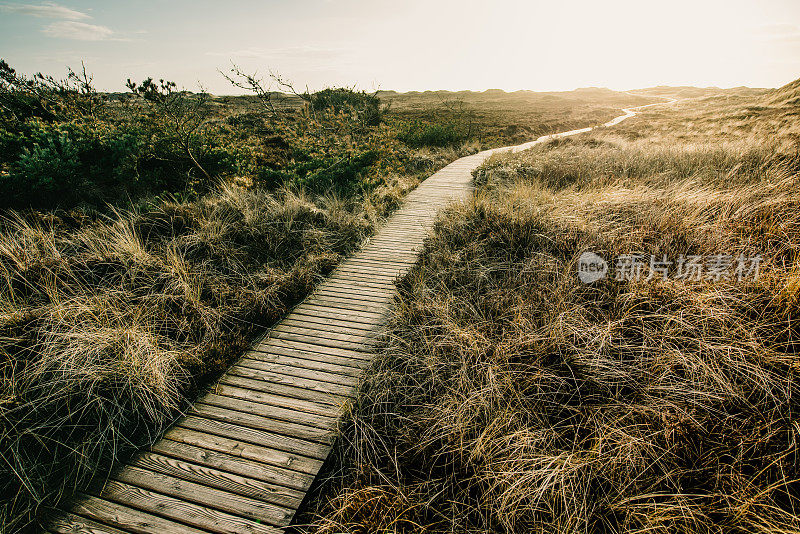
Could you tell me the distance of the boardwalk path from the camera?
2.26m

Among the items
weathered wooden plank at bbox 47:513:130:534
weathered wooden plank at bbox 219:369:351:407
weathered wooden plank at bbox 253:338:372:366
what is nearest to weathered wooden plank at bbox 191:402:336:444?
weathered wooden plank at bbox 219:369:351:407

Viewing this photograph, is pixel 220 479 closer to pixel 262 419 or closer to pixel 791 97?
pixel 262 419

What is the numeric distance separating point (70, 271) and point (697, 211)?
884 cm

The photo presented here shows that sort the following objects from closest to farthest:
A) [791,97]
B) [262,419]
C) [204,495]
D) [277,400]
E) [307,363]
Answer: [204,495]
[262,419]
[277,400]
[307,363]
[791,97]

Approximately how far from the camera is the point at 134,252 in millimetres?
4570

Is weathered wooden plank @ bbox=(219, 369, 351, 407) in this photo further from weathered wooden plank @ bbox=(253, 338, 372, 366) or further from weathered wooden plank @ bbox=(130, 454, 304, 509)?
weathered wooden plank @ bbox=(130, 454, 304, 509)

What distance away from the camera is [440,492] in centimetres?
227

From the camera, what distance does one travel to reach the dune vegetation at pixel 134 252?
111 inches

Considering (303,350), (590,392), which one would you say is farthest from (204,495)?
(590,392)

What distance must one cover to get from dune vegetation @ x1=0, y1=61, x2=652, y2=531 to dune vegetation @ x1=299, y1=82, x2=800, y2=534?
1974mm

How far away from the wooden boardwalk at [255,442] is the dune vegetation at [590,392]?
308 mm

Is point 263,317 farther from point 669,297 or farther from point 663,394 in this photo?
point 669,297

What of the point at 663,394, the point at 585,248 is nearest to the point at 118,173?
the point at 585,248

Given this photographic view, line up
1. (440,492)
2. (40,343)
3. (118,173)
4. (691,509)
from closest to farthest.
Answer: (691,509), (440,492), (40,343), (118,173)
